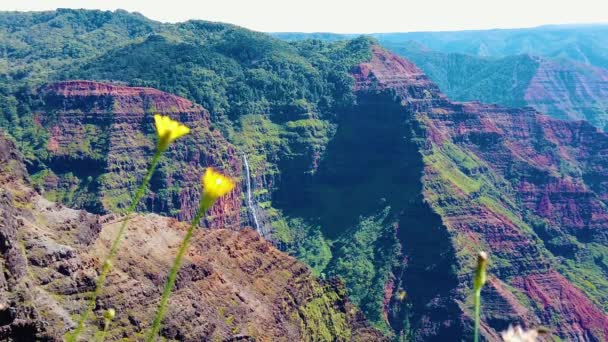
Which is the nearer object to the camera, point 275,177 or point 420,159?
point 420,159

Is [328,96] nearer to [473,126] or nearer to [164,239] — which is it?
[473,126]

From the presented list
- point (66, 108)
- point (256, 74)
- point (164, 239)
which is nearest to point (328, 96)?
point (256, 74)

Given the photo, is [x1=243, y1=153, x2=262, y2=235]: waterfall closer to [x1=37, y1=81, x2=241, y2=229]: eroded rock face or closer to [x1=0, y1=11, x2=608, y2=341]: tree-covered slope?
[x1=0, y1=11, x2=608, y2=341]: tree-covered slope

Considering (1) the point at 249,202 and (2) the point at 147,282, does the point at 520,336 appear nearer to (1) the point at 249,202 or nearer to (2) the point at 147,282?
(2) the point at 147,282

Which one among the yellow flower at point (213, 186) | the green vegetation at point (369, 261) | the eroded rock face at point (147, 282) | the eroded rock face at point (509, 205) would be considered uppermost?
the yellow flower at point (213, 186)

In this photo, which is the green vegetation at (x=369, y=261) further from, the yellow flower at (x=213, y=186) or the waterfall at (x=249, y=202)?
the yellow flower at (x=213, y=186)

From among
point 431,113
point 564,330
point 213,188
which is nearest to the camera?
point 213,188

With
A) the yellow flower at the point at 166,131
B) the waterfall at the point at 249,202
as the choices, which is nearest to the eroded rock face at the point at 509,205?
the waterfall at the point at 249,202

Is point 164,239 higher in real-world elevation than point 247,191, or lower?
higher
